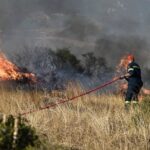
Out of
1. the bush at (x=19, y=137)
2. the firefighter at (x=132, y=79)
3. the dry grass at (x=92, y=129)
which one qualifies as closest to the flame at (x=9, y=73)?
the firefighter at (x=132, y=79)

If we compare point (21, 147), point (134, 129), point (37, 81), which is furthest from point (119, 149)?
point (37, 81)

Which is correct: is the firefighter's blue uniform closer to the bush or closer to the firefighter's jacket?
the firefighter's jacket

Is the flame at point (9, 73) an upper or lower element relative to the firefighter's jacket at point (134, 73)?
upper

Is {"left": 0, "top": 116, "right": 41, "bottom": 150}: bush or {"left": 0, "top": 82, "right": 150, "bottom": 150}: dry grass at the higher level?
{"left": 0, "top": 82, "right": 150, "bottom": 150}: dry grass

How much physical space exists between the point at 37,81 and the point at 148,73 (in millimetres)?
31271

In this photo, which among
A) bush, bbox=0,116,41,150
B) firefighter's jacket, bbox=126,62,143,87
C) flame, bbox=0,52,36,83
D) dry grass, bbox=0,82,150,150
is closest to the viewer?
bush, bbox=0,116,41,150

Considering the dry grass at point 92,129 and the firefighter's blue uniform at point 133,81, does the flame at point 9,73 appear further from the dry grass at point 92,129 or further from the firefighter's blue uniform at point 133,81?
the dry grass at point 92,129

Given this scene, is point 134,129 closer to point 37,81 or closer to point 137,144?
point 137,144

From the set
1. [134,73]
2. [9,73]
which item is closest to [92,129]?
[134,73]

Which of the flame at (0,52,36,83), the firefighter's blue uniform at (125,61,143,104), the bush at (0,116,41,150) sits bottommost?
the bush at (0,116,41,150)

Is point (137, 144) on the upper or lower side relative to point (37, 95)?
lower

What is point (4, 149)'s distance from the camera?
21.6ft

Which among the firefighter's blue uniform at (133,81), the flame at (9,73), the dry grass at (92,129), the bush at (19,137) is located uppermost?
the flame at (9,73)

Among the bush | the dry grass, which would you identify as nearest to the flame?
the dry grass
